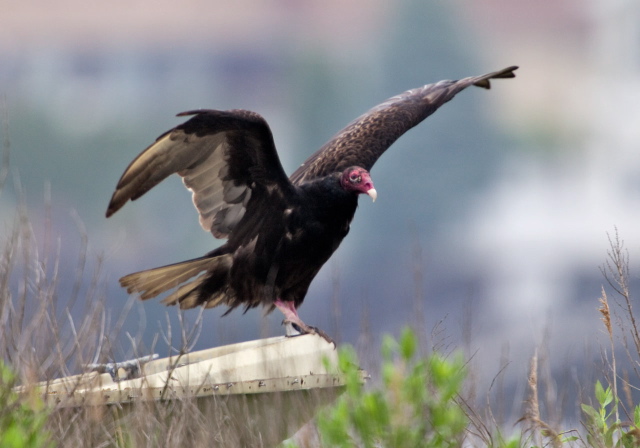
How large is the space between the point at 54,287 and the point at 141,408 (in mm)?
476

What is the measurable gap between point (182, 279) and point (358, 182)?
3.61ft

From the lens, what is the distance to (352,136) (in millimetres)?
5051

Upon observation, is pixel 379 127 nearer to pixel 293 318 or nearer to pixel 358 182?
pixel 358 182

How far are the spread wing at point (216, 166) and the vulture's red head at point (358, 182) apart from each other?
309 millimetres

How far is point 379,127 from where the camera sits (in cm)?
519

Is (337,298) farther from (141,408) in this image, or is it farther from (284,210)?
(284,210)

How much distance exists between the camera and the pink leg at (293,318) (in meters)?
4.07

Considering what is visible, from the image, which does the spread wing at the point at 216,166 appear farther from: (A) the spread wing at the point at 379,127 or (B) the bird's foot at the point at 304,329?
(B) the bird's foot at the point at 304,329

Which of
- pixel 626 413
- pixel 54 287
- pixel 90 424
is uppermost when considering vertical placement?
pixel 54 287

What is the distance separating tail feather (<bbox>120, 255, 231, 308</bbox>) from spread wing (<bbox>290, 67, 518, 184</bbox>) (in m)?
0.73

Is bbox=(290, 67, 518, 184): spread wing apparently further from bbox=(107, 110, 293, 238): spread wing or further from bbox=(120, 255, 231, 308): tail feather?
bbox=(120, 255, 231, 308): tail feather

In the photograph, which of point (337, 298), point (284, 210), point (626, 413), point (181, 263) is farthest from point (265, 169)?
point (626, 413)

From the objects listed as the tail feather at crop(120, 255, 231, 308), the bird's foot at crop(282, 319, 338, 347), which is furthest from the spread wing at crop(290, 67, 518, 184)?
the bird's foot at crop(282, 319, 338, 347)

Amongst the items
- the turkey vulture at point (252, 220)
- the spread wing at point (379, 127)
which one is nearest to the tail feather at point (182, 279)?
the turkey vulture at point (252, 220)
